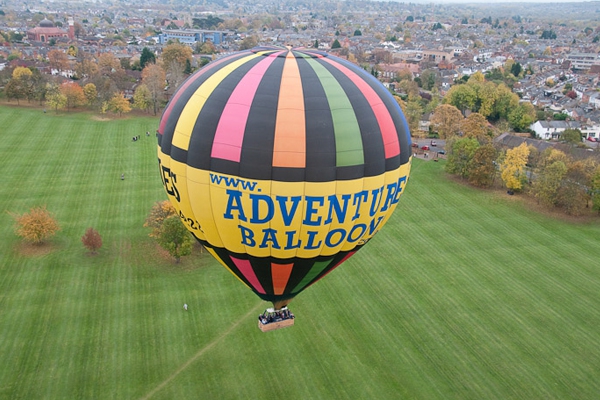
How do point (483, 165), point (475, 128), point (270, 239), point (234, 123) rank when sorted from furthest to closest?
point (475, 128)
point (483, 165)
point (270, 239)
point (234, 123)

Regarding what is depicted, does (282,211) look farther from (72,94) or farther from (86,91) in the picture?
(86,91)

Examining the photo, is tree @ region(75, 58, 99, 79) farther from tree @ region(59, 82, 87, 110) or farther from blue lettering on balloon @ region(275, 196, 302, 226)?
blue lettering on balloon @ region(275, 196, 302, 226)

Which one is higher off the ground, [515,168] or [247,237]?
[247,237]

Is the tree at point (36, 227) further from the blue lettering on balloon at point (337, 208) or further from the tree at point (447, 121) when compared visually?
the tree at point (447, 121)

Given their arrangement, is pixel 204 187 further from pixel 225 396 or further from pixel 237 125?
pixel 225 396

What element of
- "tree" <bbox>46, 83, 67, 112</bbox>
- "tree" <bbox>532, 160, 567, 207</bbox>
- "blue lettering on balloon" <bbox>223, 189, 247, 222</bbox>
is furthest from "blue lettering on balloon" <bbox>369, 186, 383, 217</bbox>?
→ "tree" <bbox>46, 83, 67, 112</bbox>

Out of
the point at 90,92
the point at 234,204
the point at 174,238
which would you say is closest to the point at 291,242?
the point at 234,204
